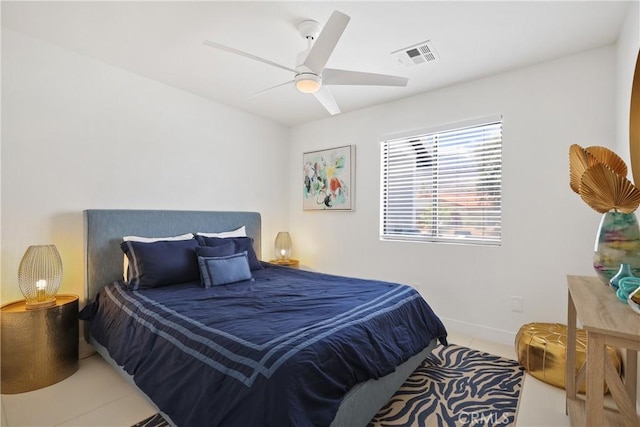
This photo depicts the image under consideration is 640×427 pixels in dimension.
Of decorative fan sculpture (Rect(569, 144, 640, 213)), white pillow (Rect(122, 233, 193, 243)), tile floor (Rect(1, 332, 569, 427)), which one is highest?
decorative fan sculpture (Rect(569, 144, 640, 213))

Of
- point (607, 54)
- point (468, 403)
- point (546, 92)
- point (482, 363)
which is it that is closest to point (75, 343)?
point (468, 403)

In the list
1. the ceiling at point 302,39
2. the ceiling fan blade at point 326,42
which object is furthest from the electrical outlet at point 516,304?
the ceiling fan blade at point 326,42

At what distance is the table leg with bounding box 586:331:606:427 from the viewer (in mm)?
1040

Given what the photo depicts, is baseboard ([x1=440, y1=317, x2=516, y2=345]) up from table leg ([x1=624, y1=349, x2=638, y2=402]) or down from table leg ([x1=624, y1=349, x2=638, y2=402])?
down

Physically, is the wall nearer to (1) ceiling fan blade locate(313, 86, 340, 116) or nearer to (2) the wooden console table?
(2) the wooden console table

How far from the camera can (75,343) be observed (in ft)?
7.66

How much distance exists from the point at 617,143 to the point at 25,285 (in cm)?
442

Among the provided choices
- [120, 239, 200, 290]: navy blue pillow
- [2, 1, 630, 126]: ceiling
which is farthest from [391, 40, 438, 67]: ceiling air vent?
[120, 239, 200, 290]: navy blue pillow

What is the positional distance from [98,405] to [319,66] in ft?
8.43

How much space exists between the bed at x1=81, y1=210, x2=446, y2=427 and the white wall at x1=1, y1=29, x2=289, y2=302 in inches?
8.6

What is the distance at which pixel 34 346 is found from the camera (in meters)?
2.09

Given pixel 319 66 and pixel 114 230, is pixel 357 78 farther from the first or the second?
pixel 114 230

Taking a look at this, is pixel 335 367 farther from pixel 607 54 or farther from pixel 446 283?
pixel 607 54

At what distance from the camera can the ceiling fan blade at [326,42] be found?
1.69 metres
